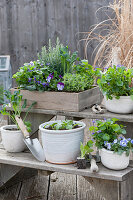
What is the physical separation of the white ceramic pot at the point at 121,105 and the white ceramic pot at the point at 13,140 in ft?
1.80

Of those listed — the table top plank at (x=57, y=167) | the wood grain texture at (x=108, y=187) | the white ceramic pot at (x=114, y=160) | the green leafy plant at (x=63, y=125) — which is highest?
the green leafy plant at (x=63, y=125)

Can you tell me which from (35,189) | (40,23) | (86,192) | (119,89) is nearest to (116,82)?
(119,89)

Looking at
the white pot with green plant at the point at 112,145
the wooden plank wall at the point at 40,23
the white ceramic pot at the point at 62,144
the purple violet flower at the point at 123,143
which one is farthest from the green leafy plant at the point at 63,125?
the wooden plank wall at the point at 40,23

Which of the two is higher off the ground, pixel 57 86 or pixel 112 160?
pixel 57 86

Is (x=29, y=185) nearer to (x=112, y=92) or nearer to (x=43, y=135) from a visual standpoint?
(x=43, y=135)

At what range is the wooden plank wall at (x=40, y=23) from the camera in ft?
15.1

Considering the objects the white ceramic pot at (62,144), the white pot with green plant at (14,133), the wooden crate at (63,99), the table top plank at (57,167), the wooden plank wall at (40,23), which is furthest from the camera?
the wooden plank wall at (40,23)

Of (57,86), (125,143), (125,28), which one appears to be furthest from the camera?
(125,28)

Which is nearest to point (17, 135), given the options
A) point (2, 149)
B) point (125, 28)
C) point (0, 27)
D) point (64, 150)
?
point (2, 149)

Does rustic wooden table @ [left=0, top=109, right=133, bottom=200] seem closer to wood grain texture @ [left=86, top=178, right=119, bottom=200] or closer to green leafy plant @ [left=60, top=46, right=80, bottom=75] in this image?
wood grain texture @ [left=86, top=178, right=119, bottom=200]

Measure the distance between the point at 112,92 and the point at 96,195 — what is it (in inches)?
29.1

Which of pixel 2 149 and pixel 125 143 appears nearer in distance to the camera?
pixel 125 143

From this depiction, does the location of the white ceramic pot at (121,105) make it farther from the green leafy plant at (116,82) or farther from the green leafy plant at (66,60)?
the green leafy plant at (66,60)

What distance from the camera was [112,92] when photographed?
1930 millimetres
